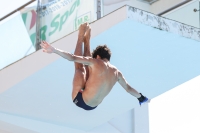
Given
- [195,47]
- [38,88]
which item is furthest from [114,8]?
[38,88]

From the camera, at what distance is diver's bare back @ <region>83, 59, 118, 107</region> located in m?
5.93

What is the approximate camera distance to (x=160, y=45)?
728 centimetres

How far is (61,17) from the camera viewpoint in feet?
23.7

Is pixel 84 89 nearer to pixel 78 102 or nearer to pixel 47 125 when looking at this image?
pixel 78 102

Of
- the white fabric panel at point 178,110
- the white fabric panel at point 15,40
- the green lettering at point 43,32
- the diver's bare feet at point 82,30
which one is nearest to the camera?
the diver's bare feet at point 82,30

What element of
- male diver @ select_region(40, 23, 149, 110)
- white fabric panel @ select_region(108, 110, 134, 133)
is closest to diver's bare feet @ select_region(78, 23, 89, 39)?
male diver @ select_region(40, 23, 149, 110)

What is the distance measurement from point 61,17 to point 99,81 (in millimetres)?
1624

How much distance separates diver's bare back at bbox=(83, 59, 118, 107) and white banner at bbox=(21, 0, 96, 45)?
4.00 feet

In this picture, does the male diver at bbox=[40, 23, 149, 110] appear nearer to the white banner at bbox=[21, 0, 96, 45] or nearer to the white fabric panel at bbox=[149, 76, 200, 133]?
the white banner at bbox=[21, 0, 96, 45]

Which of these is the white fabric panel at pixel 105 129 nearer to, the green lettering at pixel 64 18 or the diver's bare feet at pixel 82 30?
the green lettering at pixel 64 18

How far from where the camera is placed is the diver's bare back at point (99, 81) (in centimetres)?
593

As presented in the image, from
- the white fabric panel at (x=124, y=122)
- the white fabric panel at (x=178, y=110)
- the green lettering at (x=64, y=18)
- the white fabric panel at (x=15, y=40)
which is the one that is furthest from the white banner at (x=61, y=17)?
the white fabric panel at (x=178, y=110)

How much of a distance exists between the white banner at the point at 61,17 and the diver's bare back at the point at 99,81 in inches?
48.0

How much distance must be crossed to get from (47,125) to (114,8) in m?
3.28
